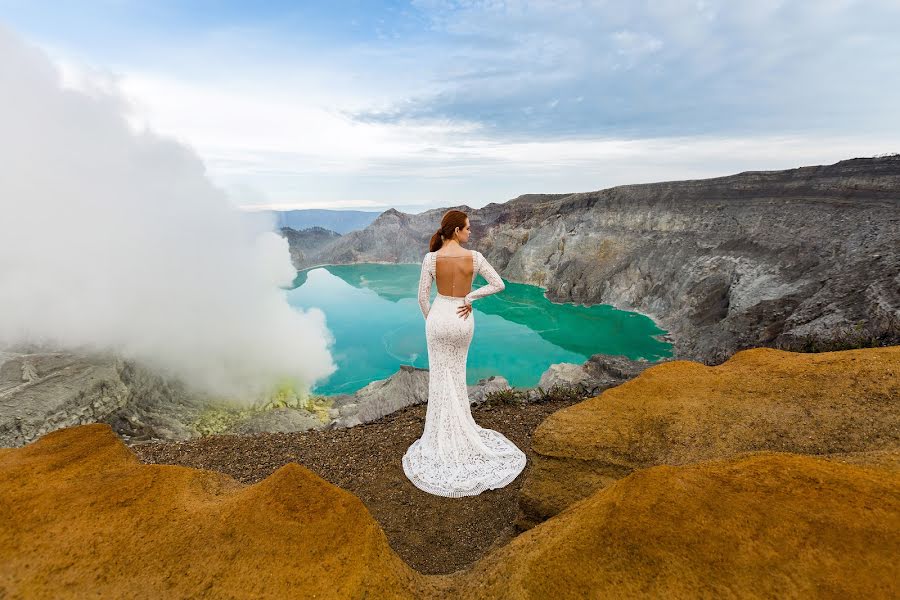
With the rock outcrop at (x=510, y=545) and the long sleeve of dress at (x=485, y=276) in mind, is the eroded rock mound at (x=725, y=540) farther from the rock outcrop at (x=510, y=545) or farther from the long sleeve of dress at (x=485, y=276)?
the long sleeve of dress at (x=485, y=276)

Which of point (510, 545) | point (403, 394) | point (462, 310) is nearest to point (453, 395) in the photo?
point (462, 310)

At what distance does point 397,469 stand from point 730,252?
35394mm

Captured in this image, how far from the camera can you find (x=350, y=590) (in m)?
2.14

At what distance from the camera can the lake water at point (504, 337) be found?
27406mm

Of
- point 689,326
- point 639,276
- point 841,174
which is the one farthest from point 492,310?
point 841,174

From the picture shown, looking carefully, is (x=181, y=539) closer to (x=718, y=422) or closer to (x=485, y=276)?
(x=718, y=422)

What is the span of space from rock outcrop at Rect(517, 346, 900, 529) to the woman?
74.8 inches

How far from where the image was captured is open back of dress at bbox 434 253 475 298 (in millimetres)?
6051

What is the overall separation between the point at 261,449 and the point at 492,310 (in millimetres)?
40462

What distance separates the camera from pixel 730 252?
1313 inches

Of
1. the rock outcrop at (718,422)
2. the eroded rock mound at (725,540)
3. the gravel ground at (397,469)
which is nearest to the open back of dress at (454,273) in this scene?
the rock outcrop at (718,422)

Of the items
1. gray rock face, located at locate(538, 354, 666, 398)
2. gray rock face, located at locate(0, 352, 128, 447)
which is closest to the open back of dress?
gray rock face, located at locate(538, 354, 666, 398)

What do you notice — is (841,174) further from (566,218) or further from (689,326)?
(566,218)

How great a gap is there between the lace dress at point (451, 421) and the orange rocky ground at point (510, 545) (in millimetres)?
3457
